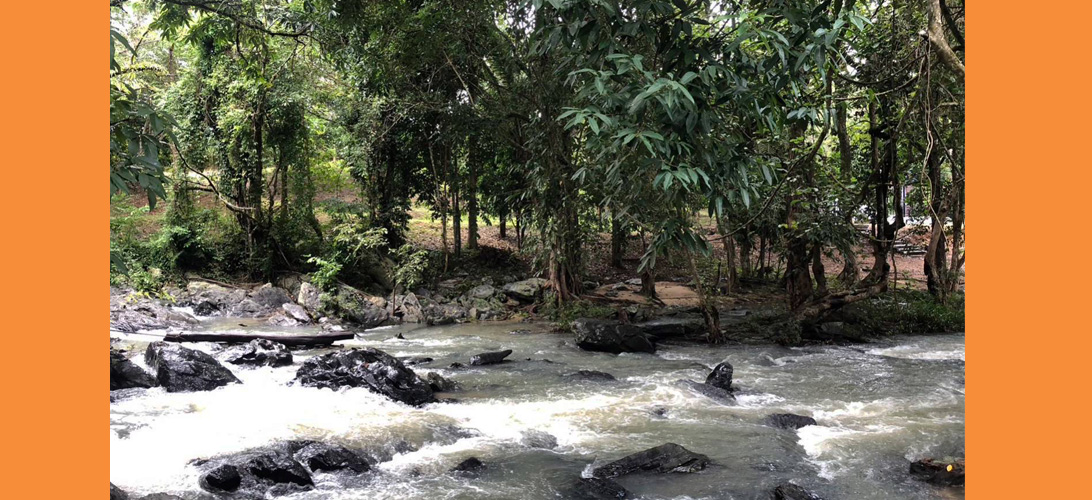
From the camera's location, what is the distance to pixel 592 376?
30.4 feet

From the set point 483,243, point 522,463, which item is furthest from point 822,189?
point 483,243

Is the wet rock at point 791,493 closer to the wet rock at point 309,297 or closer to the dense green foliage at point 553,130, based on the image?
the dense green foliage at point 553,130

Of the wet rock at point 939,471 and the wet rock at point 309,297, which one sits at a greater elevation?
the wet rock at point 309,297

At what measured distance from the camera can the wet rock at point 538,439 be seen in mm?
6486

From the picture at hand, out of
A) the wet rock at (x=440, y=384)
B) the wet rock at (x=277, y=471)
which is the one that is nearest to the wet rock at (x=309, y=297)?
the wet rock at (x=440, y=384)

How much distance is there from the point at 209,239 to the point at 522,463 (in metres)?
13.8

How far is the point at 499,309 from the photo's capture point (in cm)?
1546

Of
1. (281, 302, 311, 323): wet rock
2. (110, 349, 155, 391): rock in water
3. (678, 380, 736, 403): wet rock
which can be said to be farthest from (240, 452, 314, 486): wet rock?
(281, 302, 311, 323): wet rock

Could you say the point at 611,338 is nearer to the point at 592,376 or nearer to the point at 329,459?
the point at 592,376

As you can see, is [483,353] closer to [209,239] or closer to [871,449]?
[871,449]

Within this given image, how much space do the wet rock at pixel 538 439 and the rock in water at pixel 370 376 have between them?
154cm

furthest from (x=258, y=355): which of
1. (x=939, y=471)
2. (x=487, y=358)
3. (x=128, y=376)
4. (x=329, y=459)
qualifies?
(x=939, y=471)

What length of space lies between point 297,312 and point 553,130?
21.7 feet

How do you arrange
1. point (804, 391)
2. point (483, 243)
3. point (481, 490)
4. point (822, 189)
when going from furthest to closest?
point (483, 243), point (822, 189), point (804, 391), point (481, 490)
